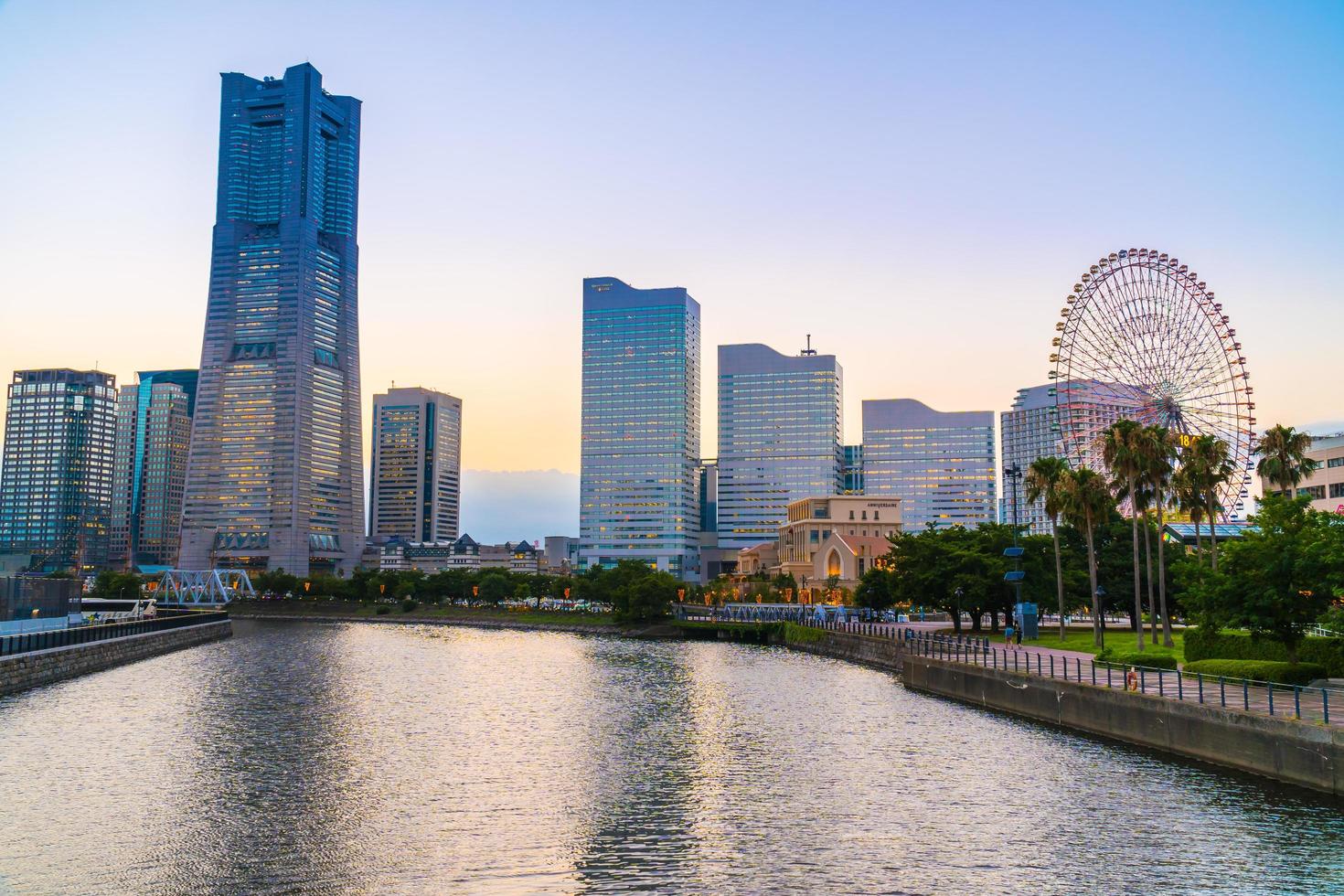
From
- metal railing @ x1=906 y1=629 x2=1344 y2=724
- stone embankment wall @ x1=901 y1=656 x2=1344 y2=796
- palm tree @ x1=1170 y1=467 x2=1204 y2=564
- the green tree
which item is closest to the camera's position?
stone embankment wall @ x1=901 y1=656 x2=1344 y2=796

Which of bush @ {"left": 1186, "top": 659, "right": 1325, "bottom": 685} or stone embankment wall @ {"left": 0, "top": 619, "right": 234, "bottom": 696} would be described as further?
stone embankment wall @ {"left": 0, "top": 619, "right": 234, "bottom": 696}

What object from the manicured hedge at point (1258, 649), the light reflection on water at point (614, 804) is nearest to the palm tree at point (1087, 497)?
the manicured hedge at point (1258, 649)

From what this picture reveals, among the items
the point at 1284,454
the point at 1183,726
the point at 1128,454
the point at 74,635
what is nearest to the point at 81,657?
the point at 74,635

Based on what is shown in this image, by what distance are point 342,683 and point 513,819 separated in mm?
54400

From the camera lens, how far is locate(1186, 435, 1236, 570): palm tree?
86375 mm

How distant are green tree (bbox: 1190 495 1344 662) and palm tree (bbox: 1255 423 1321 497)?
38839 millimetres

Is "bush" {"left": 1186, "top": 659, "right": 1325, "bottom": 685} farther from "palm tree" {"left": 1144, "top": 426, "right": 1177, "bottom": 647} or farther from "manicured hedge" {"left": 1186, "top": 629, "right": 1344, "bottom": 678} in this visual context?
"palm tree" {"left": 1144, "top": 426, "right": 1177, "bottom": 647}

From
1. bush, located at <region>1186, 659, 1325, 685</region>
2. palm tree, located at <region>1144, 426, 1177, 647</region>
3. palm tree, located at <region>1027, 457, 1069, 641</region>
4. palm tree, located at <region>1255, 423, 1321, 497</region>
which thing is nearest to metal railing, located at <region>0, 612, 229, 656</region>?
bush, located at <region>1186, 659, 1325, 685</region>

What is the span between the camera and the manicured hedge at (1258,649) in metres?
52.3

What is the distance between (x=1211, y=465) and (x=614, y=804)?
66956mm

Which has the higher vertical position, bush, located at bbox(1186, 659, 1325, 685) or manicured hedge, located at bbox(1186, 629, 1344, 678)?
manicured hedge, located at bbox(1186, 629, 1344, 678)

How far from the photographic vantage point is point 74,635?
332ft

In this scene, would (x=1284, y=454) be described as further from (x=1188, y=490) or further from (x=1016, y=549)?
(x=1016, y=549)

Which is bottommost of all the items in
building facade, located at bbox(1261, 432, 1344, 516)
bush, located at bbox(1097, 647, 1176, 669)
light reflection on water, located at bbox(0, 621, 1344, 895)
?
light reflection on water, located at bbox(0, 621, 1344, 895)
